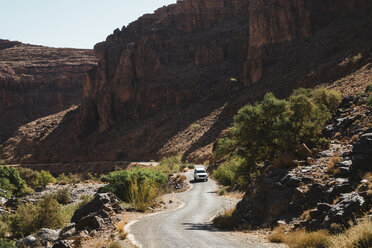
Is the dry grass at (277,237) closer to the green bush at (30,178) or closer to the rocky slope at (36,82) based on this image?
the green bush at (30,178)

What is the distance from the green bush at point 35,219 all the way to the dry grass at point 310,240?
38.9 ft

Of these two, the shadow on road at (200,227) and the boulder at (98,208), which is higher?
the boulder at (98,208)

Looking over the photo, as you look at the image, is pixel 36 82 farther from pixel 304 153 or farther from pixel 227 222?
pixel 304 153

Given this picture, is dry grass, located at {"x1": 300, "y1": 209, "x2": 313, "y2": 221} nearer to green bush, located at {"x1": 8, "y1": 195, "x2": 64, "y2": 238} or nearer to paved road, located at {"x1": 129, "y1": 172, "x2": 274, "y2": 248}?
paved road, located at {"x1": 129, "y1": 172, "x2": 274, "y2": 248}

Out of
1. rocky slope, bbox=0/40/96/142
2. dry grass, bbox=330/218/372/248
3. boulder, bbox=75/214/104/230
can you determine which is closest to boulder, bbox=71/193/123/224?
boulder, bbox=75/214/104/230

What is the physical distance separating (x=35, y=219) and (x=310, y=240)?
525 inches

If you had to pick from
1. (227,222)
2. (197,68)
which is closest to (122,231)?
(227,222)

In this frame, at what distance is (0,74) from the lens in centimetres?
12950

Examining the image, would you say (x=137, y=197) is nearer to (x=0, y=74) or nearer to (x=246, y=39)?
(x=246, y=39)

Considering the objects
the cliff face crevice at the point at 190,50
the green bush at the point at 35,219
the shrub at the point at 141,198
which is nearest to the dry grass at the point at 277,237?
the shrub at the point at 141,198

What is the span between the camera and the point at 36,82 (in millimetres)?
136250

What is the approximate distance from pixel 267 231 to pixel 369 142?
4.89 m

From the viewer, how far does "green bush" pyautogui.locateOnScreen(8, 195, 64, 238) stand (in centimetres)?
1606

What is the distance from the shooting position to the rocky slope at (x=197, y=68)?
63.2m
